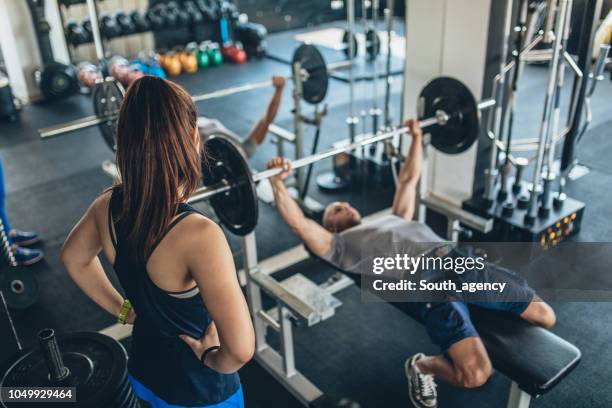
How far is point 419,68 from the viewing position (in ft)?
11.1

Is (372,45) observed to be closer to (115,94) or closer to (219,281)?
(115,94)

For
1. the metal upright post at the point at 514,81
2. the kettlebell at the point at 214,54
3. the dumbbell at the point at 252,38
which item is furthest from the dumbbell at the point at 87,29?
the metal upright post at the point at 514,81

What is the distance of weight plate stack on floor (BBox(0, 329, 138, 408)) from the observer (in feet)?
4.74

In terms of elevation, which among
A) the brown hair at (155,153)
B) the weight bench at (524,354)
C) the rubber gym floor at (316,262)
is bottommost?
the rubber gym floor at (316,262)

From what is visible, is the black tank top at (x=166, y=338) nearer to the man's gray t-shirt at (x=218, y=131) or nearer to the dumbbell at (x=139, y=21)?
the man's gray t-shirt at (x=218, y=131)

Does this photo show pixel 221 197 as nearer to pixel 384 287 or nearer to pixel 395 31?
pixel 384 287

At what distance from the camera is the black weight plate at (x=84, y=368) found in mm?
1464

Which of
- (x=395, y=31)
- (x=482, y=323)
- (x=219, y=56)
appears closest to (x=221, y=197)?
(x=482, y=323)

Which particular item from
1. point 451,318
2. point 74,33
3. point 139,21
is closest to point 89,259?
point 451,318

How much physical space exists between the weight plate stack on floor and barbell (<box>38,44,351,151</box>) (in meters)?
1.38

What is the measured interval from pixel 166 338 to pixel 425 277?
1092 mm

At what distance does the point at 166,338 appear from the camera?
1.34 m

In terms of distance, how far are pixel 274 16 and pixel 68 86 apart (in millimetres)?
3514

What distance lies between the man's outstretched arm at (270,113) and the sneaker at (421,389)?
5.59ft
